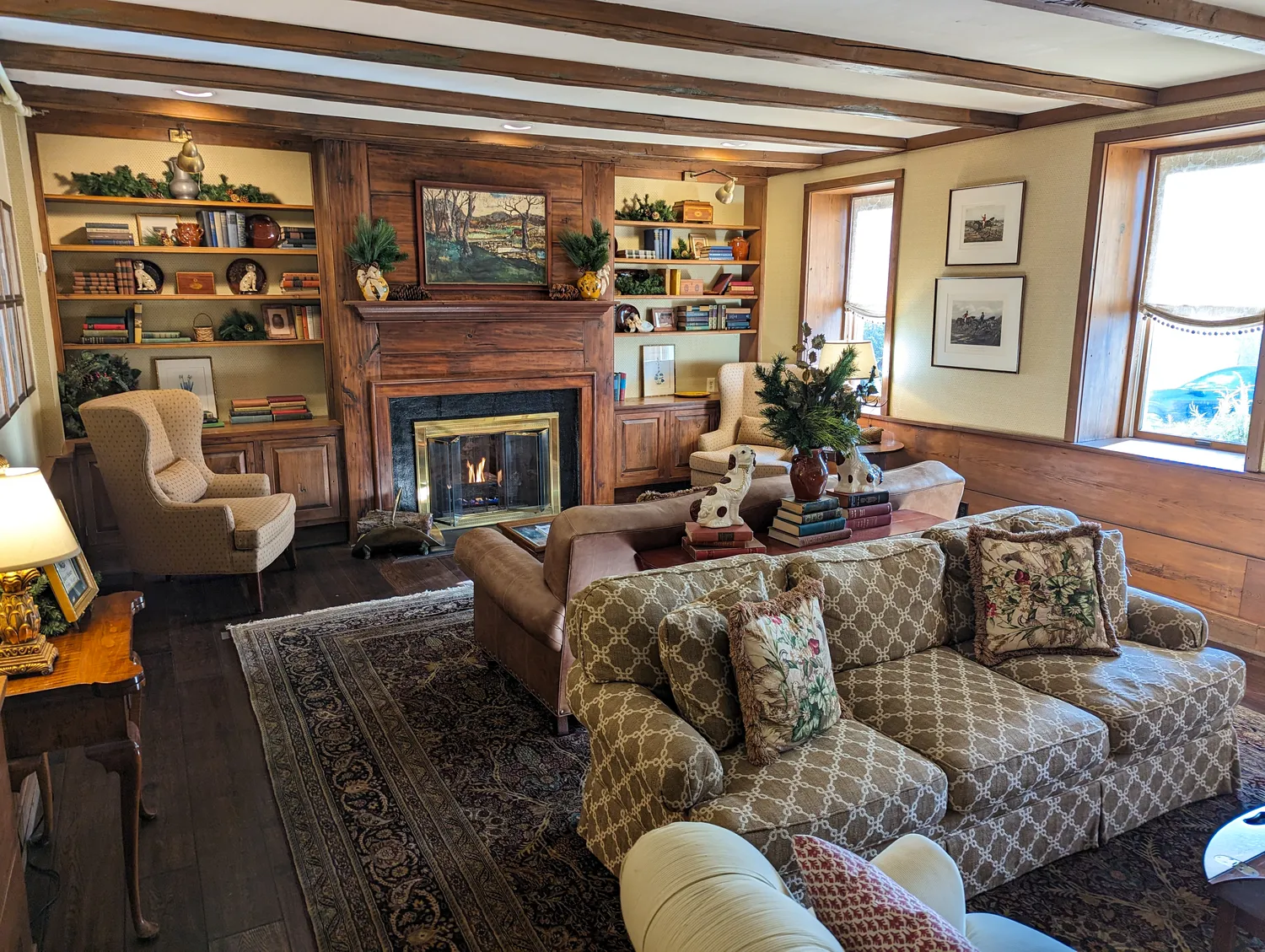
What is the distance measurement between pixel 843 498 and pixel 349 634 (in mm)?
2546

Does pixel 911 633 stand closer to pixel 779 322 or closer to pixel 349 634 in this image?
pixel 349 634

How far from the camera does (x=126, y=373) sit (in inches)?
210

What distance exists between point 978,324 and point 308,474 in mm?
4555

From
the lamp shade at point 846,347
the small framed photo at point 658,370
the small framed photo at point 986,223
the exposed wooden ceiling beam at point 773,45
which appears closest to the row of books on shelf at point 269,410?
the small framed photo at point 658,370

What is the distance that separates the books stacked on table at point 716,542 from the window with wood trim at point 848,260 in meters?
3.79

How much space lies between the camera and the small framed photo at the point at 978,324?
5.48m

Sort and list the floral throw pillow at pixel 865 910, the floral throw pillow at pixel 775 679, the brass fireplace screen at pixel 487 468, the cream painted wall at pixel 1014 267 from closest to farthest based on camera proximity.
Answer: the floral throw pillow at pixel 865 910, the floral throw pillow at pixel 775 679, the cream painted wall at pixel 1014 267, the brass fireplace screen at pixel 487 468

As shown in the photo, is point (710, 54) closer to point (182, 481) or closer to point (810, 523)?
point (810, 523)

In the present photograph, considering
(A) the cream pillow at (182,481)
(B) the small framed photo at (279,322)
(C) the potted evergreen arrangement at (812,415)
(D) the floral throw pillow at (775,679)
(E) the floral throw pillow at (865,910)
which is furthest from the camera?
(B) the small framed photo at (279,322)

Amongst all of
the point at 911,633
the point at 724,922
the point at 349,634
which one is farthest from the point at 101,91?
the point at 724,922

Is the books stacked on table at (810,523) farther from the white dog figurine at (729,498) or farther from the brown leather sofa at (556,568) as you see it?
the white dog figurine at (729,498)

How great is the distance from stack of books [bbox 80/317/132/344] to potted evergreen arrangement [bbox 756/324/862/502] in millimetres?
4157

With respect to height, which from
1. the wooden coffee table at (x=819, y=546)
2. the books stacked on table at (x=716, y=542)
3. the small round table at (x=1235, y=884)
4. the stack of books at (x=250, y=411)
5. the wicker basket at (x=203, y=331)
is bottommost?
the small round table at (x=1235, y=884)

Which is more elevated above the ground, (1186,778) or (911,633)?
(911,633)
